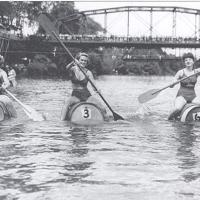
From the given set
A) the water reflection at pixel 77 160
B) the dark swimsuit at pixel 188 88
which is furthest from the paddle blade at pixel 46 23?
the water reflection at pixel 77 160

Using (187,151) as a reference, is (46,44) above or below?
above

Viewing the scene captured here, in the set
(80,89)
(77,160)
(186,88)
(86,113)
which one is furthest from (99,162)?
(186,88)

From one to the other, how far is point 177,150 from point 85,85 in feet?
15.8

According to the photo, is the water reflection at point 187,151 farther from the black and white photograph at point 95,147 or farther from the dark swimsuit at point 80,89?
the dark swimsuit at point 80,89

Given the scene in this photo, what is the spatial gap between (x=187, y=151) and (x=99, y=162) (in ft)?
6.44

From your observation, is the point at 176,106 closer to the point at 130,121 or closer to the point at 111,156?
the point at 130,121

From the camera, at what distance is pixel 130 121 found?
1476cm

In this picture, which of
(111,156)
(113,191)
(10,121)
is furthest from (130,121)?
(113,191)

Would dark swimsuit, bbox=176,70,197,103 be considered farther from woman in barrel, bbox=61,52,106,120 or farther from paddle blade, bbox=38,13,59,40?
paddle blade, bbox=38,13,59,40

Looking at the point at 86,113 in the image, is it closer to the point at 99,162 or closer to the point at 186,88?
the point at 186,88

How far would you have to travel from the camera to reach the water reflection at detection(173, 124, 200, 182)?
7.42m

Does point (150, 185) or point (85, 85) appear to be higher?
point (85, 85)

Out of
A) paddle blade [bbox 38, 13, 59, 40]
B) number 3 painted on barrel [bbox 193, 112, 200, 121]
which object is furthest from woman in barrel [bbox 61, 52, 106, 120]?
number 3 painted on barrel [bbox 193, 112, 200, 121]

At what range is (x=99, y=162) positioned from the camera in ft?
26.9
